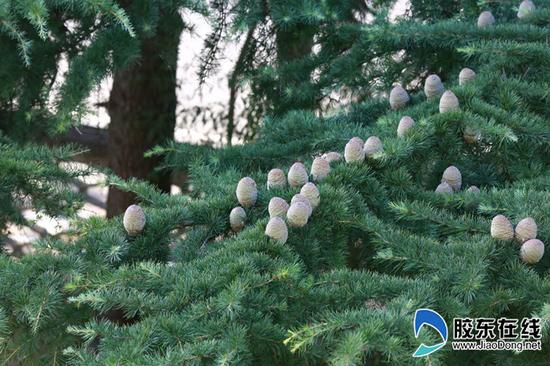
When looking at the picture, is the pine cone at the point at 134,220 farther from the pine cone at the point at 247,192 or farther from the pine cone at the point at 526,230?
the pine cone at the point at 526,230

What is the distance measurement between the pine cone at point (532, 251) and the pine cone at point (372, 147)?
0.36 m

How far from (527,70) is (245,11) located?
0.81 m

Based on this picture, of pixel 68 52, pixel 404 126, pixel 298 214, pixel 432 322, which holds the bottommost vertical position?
pixel 432 322

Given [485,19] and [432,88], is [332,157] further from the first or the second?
[485,19]

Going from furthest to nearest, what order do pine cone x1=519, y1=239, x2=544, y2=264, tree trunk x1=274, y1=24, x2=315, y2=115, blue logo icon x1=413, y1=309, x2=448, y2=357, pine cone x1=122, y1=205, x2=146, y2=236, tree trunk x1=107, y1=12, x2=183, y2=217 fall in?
tree trunk x1=107, y1=12, x2=183, y2=217 → tree trunk x1=274, y1=24, x2=315, y2=115 → pine cone x1=122, y1=205, x2=146, y2=236 → pine cone x1=519, y1=239, x2=544, y2=264 → blue logo icon x1=413, y1=309, x2=448, y2=357

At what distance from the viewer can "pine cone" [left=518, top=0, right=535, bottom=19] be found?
7.36 feet

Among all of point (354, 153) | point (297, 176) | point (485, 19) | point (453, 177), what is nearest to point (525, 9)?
point (485, 19)

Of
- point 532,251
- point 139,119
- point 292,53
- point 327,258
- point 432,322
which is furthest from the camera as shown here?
point 139,119

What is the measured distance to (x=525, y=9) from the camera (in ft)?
7.39

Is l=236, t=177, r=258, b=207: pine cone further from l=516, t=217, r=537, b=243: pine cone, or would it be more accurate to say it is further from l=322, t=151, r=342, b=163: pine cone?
l=516, t=217, r=537, b=243: pine cone

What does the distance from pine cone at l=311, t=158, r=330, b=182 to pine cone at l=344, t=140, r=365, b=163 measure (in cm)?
4

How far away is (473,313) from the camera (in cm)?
131

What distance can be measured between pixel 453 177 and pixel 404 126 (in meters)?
0.13

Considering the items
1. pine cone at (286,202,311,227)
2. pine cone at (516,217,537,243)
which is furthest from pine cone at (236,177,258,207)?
pine cone at (516,217,537,243)
